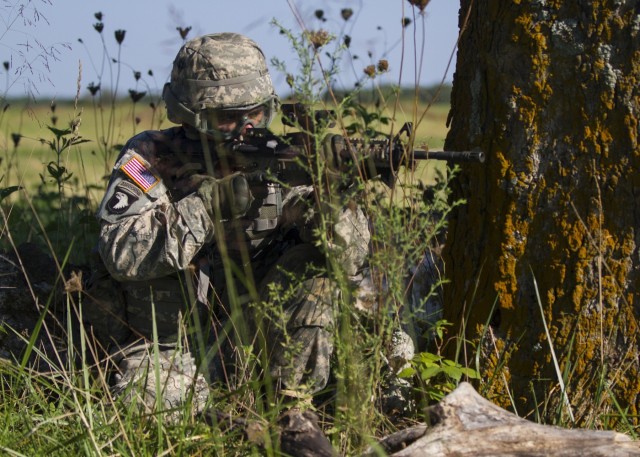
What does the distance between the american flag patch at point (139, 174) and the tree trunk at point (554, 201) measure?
1181mm

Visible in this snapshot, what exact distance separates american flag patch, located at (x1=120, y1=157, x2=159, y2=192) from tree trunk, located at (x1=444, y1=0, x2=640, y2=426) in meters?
1.18

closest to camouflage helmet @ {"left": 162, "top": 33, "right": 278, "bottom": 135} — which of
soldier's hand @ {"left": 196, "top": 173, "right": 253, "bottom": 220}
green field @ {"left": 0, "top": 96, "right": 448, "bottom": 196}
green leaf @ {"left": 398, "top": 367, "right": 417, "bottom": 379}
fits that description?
soldier's hand @ {"left": 196, "top": 173, "right": 253, "bottom": 220}

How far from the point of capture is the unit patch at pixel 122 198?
3.27 meters

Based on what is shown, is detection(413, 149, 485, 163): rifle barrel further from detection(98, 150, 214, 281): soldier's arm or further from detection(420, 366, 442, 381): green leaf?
detection(98, 150, 214, 281): soldier's arm

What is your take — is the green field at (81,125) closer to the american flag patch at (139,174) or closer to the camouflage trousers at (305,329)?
the american flag patch at (139,174)

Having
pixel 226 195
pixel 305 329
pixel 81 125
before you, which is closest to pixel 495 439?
pixel 305 329

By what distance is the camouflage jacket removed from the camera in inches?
125

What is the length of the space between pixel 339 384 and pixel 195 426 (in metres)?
0.40

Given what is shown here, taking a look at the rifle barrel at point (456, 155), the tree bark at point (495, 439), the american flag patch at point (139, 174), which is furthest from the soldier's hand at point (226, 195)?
the tree bark at point (495, 439)

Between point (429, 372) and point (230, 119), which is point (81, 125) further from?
point (429, 372)

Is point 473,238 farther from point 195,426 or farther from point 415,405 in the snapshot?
point 195,426

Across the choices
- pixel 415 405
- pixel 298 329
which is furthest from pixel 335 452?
pixel 298 329

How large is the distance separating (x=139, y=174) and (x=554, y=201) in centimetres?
151

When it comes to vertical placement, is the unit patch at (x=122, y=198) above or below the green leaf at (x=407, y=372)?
above
